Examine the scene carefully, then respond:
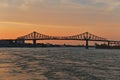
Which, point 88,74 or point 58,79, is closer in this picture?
point 58,79

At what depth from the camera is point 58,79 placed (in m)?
36.3

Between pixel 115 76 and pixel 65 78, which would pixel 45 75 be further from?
pixel 115 76

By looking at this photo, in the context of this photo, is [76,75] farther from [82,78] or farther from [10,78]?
[10,78]

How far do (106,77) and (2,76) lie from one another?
9.15 m

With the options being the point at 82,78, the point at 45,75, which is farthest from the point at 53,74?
the point at 82,78

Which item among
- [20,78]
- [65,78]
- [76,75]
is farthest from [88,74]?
[20,78]

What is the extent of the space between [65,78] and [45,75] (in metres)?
2.99

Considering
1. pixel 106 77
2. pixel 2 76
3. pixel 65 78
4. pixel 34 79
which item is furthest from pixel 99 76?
pixel 2 76

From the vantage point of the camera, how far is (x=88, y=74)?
4053 centimetres

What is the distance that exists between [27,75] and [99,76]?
6.43 metres

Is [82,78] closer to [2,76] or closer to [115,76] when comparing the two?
[115,76]

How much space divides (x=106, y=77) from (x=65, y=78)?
12.1 ft

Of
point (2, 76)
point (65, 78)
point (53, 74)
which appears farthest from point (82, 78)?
point (2, 76)

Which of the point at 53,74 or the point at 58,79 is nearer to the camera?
the point at 58,79
